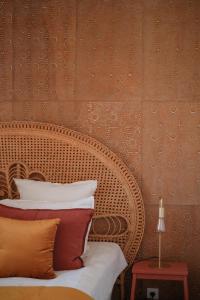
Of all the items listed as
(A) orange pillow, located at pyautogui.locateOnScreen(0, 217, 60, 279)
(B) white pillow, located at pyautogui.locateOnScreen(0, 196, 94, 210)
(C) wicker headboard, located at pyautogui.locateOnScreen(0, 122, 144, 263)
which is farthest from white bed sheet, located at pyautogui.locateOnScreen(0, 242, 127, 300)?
(B) white pillow, located at pyautogui.locateOnScreen(0, 196, 94, 210)

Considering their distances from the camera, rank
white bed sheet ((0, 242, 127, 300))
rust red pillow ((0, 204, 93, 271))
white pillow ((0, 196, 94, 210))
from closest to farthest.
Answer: white bed sheet ((0, 242, 127, 300)) < rust red pillow ((0, 204, 93, 271)) < white pillow ((0, 196, 94, 210))

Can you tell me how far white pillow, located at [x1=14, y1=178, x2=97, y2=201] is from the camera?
3283 millimetres

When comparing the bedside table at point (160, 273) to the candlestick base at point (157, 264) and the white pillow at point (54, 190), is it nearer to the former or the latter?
the candlestick base at point (157, 264)

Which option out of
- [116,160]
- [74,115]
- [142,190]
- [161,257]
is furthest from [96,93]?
[161,257]

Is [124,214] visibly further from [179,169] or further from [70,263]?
[70,263]

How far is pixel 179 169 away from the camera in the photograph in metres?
3.42

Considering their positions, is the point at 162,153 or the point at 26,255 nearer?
the point at 26,255

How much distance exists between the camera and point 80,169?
3.45 metres

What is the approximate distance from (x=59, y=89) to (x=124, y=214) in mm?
1076

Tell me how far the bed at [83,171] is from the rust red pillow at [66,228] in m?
0.42

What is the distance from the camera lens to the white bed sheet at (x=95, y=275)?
2.45m

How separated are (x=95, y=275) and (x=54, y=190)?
85cm

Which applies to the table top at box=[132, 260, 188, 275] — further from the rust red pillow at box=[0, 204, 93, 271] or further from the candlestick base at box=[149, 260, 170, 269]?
the rust red pillow at box=[0, 204, 93, 271]

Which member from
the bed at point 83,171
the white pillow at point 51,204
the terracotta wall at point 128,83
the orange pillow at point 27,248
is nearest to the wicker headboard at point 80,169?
the bed at point 83,171
